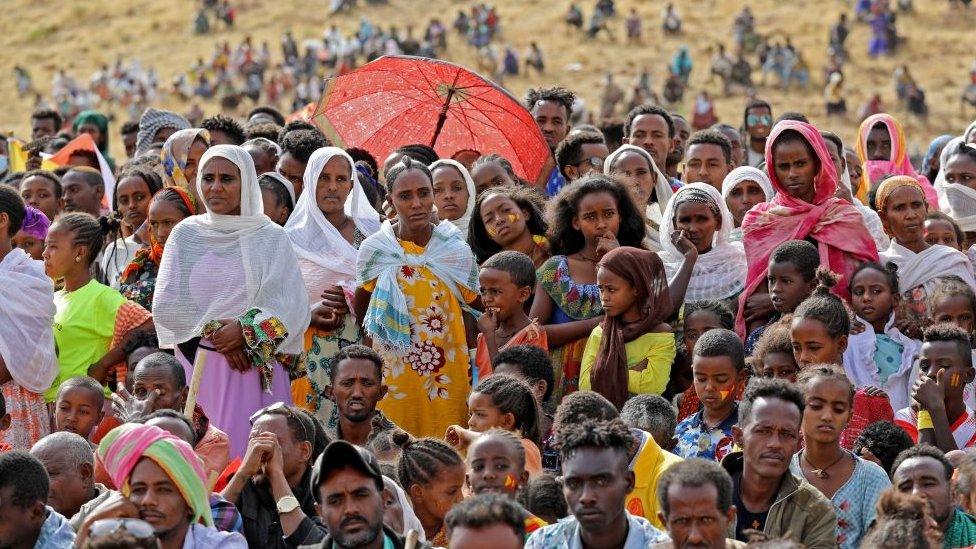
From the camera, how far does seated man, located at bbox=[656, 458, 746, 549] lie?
5887 mm

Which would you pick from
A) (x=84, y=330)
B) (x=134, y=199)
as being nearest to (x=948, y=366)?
(x=84, y=330)

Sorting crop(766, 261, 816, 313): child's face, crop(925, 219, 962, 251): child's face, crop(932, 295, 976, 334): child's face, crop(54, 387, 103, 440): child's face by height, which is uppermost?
crop(925, 219, 962, 251): child's face

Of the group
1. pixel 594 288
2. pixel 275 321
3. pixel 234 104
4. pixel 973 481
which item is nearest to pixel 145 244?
pixel 275 321

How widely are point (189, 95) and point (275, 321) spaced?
3542cm

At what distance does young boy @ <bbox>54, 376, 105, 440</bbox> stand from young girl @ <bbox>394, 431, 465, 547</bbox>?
172 cm

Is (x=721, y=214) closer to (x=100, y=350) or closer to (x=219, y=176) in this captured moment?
(x=219, y=176)

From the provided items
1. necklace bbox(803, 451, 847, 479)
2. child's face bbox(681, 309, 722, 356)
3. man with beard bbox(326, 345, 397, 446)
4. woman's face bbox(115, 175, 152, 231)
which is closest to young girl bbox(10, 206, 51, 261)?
woman's face bbox(115, 175, 152, 231)

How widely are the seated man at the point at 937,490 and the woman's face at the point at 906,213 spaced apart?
2.64 metres

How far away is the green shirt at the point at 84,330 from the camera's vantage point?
8.84 metres

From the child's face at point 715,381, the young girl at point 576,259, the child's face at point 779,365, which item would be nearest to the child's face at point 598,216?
the young girl at point 576,259

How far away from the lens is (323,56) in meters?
43.6

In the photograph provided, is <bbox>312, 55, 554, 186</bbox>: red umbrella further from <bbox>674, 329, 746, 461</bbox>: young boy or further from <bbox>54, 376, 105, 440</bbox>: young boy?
<bbox>54, 376, 105, 440</bbox>: young boy

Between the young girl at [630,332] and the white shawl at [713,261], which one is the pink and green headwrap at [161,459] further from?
the white shawl at [713,261]

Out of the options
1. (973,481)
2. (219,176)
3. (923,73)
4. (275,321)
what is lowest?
(973,481)
